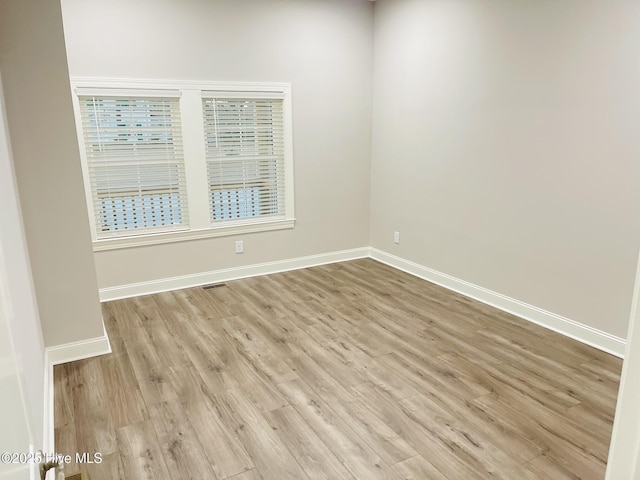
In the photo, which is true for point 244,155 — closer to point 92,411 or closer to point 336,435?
point 92,411

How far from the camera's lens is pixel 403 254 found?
502cm

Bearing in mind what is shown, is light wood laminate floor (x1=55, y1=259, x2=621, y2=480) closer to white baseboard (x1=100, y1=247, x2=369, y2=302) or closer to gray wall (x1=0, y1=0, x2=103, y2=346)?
white baseboard (x1=100, y1=247, x2=369, y2=302)

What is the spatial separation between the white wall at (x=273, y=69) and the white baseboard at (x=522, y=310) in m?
0.93

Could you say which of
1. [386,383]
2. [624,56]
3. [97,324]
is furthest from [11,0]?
[624,56]

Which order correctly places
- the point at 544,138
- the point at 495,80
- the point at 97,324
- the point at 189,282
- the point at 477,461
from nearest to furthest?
1. the point at 477,461
2. the point at 97,324
3. the point at 544,138
4. the point at 495,80
5. the point at 189,282

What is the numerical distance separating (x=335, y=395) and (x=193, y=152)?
9.03 ft

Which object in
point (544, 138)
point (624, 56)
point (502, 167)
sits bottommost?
point (502, 167)

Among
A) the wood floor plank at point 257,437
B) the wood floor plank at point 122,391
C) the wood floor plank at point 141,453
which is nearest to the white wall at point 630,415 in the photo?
the wood floor plank at point 257,437

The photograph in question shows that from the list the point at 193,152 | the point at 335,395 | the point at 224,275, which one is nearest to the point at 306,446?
the point at 335,395

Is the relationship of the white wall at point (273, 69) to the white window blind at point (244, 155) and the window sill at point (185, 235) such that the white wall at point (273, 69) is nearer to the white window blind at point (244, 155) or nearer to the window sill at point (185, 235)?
the window sill at point (185, 235)

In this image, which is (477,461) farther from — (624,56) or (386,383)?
(624,56)

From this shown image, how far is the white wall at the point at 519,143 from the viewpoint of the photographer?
2.98 m

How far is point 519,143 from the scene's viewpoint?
11.8 ft

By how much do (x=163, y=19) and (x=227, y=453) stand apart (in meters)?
3.62
